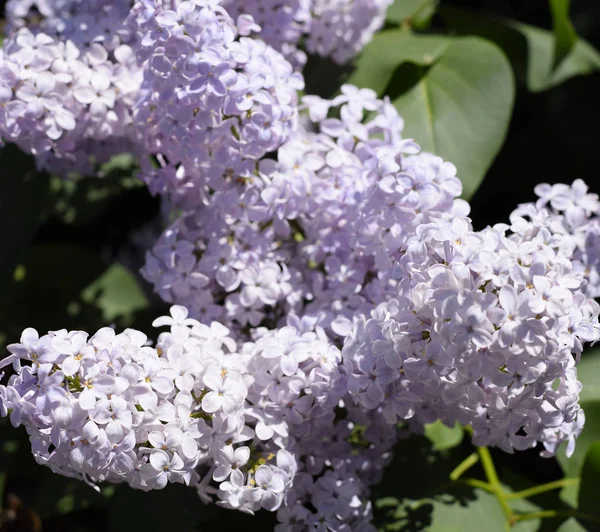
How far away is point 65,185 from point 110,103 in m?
0.57

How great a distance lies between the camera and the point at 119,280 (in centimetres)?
189

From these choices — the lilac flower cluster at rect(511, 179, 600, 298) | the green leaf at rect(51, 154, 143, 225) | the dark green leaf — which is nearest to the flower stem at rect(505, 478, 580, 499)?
the dark green leaf

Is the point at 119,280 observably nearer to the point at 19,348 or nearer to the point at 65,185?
the point at 65,185

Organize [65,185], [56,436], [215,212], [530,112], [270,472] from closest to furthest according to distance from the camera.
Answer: [56,436], [270,472], [215,212], [65,185], [530,112]

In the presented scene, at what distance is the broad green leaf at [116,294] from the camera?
1817 mm

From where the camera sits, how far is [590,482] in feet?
4.89

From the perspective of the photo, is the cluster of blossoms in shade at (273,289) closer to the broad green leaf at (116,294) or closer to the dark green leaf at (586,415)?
the dark green leaf at (586,415)

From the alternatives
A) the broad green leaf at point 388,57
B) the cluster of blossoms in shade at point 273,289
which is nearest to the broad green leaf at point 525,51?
the broad green leaf at point 388,57

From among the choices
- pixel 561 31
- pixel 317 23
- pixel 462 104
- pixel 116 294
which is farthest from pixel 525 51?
pixel 116 294

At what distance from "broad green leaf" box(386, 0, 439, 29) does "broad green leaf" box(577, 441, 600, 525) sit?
115 centimetres

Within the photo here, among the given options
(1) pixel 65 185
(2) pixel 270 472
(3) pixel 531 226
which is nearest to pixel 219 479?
(2) pixel 270 472

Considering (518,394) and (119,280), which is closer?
(518,394)

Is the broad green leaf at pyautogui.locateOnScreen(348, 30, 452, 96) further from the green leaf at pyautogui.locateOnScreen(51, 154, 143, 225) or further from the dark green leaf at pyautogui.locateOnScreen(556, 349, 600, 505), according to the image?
the dark green leaf at pyautogui.locateOnScreen(556, 349, 600, 505)

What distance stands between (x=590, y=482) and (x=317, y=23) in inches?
43.2
